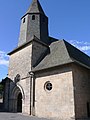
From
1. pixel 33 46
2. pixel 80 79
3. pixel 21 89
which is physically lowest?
pixel 21 89

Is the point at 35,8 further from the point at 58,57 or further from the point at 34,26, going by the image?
the point at 58,57

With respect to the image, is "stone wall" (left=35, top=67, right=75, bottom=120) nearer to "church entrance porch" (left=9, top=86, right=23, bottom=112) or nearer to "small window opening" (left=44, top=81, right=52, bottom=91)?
"small window opening" (left=44, top=81, right=52, bottom=91)

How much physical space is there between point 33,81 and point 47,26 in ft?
27.2

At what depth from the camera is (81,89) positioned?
1387 cm

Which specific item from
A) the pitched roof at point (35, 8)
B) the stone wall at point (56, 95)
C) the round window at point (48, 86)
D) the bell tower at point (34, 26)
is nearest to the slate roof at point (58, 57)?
the stone wall at point (56, 95)

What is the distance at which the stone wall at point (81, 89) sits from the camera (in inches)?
506

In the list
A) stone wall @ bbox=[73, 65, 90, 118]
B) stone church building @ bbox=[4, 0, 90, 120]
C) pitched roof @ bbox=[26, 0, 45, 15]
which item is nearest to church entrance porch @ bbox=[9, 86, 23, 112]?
stone church building @ bbox=[4, 0, 90, 120]

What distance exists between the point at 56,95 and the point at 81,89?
2.31 m

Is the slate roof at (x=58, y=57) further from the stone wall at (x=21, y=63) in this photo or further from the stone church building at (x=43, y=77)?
the stone wall at (x=21, y=63)

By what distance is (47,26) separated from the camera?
812 inches

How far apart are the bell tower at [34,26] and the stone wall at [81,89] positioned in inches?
273

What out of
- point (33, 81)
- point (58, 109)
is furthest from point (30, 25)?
point (58, 109)

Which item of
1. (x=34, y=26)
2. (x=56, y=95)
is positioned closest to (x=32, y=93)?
(x=56, y=95)

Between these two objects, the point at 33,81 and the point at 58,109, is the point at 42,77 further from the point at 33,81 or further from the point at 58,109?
the point at 58,109
